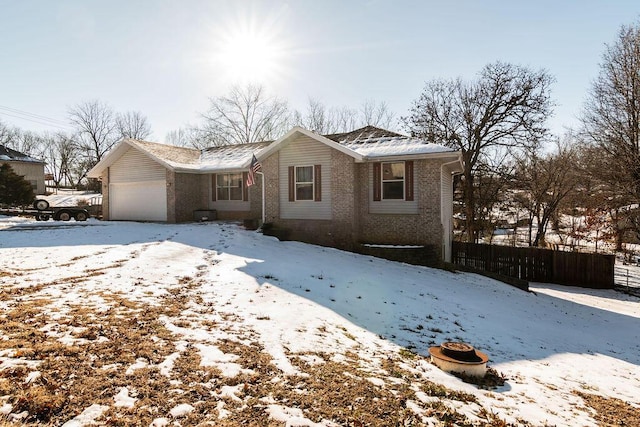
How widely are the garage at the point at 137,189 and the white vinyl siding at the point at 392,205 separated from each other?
1089 cm

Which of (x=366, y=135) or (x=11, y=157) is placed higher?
(x=11, y=157)

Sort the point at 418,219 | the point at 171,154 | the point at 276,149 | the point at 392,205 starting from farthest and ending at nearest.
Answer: the point at 171,154, the point at 276,149, the point at 392,205, the point at 418,219

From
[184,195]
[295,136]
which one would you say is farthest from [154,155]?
[295,136]

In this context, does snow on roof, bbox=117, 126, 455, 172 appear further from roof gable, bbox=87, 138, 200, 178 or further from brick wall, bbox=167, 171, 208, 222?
brick wall, bbox=167, 171, 208, 222

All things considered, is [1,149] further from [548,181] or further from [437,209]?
[548,181]

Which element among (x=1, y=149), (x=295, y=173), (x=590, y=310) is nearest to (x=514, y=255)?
(x=590, y=310)

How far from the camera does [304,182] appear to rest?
1512cm

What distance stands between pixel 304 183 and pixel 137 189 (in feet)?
33.8

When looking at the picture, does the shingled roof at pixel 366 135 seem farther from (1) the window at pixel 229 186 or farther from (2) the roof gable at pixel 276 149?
(1) the window at pixel 229 186

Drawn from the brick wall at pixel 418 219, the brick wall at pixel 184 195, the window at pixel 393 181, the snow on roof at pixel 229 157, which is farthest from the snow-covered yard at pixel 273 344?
the snow on roof at pixel 229 157

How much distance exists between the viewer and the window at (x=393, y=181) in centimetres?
1362

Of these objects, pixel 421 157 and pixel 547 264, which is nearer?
pixel 421 157

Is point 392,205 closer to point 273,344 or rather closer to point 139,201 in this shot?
point 273,344

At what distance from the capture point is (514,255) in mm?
16078
